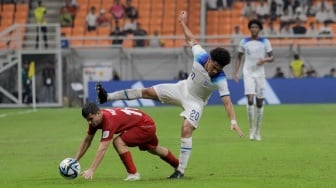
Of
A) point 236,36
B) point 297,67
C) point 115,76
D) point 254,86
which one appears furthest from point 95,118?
point 236,36

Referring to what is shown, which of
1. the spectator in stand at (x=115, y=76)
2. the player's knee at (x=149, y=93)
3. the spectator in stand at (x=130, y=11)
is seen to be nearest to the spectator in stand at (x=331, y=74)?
the spectator in stand at (x=115, y=76)

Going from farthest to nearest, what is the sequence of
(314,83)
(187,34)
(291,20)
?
(291,20), (314,83), (187,34)

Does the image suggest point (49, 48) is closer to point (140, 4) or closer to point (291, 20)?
point (140, 4)

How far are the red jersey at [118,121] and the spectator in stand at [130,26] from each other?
30.9 m

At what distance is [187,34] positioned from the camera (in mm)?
15555

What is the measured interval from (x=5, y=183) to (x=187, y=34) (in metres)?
3.98

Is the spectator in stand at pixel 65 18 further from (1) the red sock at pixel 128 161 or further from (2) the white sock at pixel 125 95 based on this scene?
(1) the red sock at pixel 128 161

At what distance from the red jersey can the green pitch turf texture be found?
0.77 m

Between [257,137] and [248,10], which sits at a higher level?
[248,10]

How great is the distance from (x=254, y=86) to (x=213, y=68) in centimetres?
843

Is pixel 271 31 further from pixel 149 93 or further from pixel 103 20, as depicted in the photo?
pixel 149 93

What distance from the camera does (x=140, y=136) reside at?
14.3 metres

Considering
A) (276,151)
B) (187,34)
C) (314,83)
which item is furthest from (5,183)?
(314,83)

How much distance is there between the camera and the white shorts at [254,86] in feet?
73.8
